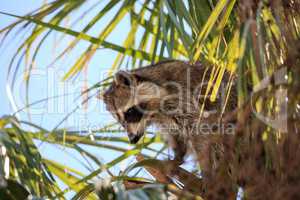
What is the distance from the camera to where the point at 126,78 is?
175 inches

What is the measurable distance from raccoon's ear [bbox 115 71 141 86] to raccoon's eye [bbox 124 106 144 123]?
17cm

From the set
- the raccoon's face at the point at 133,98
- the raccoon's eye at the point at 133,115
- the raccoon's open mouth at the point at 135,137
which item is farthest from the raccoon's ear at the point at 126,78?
the raccoon's open mouth at the point at 135,137

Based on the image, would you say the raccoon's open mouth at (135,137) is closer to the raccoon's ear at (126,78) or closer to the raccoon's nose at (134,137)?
the raccoon's nose at (134,137)

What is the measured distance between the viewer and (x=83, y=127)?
10.1 feet

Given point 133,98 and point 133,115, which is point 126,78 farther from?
point 133,115

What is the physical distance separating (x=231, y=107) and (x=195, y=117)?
0.25m

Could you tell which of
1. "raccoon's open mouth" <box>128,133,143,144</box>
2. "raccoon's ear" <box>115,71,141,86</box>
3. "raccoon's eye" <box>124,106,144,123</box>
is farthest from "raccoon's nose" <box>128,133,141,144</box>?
"raccoon's ear" <box>115,71,141,86</box>

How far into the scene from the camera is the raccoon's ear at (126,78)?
174 inches

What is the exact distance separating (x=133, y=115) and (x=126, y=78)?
10.4 inches

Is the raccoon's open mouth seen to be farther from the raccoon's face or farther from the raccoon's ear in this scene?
the raccoon's ear

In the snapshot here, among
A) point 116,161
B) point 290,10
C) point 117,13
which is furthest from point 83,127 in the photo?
point 290,10

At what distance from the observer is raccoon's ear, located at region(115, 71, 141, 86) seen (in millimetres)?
4418

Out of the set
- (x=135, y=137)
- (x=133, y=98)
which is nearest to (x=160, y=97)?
(x=133, y=98)

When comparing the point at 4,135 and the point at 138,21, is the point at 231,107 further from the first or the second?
the point at 4,135
